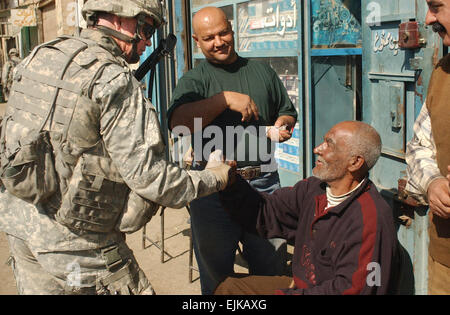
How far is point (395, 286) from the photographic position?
7.61 ft

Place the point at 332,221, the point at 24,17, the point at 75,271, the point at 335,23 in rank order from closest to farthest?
the point at 75,271
the point at 332,221
the point at 335,23
the point at 24,17

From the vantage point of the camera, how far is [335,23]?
4.61 metres

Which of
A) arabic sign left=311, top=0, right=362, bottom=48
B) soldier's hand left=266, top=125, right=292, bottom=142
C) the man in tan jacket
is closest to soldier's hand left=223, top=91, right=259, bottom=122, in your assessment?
soldier's hand left=266, top=125, right=292, bottom=142

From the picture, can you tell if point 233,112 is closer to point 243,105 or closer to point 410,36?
point 243,105

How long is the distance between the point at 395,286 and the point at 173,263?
2.69 metres

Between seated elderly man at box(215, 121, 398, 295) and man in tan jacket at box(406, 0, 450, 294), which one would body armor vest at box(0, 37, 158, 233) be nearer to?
seated elderly man at box(215, 121, 398, 295)

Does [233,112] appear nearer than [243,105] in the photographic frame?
No

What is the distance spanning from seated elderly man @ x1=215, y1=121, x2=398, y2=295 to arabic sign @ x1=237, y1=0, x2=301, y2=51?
8.20 ft

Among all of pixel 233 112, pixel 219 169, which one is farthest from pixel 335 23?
pixel 219 169

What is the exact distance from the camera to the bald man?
10.4ft

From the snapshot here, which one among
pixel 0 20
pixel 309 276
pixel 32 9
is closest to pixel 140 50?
pixel 309 276

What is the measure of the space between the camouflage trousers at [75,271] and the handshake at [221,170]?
0.59 m

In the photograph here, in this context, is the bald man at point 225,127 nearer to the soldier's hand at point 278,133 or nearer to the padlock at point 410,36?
the soldier's hand at point 278,133

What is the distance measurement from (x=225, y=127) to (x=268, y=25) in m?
2.35
